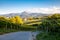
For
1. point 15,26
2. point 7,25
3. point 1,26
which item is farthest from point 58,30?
point 15,26

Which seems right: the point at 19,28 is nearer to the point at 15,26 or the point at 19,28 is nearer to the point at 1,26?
the point at 15,26

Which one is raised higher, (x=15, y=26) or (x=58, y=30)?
(x=58, y=30)

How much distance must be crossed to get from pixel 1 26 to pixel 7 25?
5.98 meters

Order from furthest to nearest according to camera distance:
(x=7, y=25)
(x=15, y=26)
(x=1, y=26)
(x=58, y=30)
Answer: (x=15, y=26), (x=7, y=25), (x=1, y=26), (x=58, y=30)

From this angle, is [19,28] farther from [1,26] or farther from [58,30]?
[58,30]

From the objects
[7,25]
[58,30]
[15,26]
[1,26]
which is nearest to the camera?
[58,30]

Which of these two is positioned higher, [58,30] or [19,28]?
[58,30]

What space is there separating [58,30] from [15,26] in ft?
211

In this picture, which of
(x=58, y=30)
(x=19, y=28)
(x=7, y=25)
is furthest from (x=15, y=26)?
(x=58, y=30)

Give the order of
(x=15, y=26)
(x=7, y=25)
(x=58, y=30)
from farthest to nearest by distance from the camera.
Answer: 1. (x=15, y=26)
2. (x=7, y=25)
3. (x=58, y=30)

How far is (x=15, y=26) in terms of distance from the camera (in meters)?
81.0

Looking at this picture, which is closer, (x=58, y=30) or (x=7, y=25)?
(x=58, y=30)

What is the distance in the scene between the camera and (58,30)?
17.4m

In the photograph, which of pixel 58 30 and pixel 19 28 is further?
pixel 19 28
